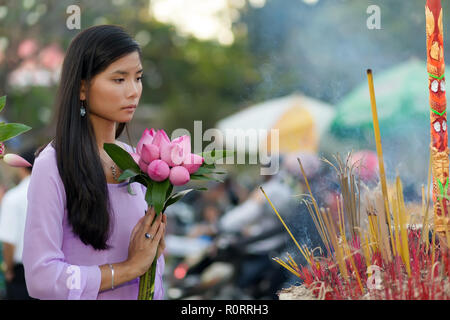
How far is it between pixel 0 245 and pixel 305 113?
375 cm

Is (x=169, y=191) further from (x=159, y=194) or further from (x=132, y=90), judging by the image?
(x=132, y=90)

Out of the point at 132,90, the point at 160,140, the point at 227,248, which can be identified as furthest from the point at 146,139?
the point at 227,248

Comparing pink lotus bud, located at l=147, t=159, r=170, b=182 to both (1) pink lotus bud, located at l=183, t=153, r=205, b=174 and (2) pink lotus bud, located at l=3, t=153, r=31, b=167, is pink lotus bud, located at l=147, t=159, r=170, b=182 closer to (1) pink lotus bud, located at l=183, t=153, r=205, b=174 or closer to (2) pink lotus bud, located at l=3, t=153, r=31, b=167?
(1) pink lotus bud, located at l=183, t=153, r=205, b=174

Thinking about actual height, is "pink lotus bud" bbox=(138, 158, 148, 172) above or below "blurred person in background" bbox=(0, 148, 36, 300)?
above

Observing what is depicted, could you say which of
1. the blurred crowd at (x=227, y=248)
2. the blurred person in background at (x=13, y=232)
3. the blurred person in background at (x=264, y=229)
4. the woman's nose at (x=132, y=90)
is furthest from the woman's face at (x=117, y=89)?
the blurred person in background at (x=264, y=229)

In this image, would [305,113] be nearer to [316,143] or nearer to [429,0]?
[316,143]

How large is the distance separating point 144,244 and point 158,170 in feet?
0.69

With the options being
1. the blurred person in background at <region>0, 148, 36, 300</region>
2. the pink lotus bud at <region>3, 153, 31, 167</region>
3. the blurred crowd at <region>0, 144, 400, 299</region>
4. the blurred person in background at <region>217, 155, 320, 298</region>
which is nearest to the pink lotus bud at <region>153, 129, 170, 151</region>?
the pink lotus bud at <region>3, 153, 31, 167</region>

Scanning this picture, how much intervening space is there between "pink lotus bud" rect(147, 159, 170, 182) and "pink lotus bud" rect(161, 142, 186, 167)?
19 mm

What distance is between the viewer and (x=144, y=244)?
1.46 m

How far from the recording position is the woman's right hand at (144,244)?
1459 millimetres

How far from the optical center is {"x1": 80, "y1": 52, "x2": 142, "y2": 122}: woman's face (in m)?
1.52
